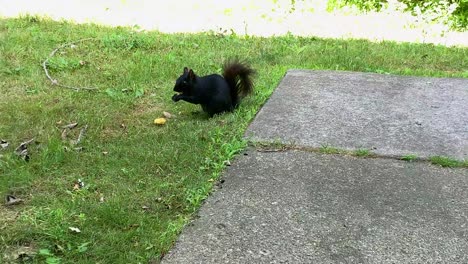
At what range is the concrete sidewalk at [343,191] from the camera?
2.53m

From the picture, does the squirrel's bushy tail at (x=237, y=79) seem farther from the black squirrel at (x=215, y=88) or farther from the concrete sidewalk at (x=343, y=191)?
the concrete sidewalk at (x=343, y=191)

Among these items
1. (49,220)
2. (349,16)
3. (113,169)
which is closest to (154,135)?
(113,169)

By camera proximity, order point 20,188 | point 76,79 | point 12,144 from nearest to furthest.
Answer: point 20,188
point 12,144
point 76,79

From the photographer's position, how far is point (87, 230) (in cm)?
270

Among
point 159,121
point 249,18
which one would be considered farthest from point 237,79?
point 249,18

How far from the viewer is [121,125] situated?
3.99m

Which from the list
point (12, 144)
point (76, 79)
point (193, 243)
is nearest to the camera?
point (193, 243)

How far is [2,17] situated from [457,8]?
601cm

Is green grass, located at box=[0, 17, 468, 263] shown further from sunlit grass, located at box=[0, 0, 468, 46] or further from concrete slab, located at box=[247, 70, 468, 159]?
sunlit grass, located at box=[0, 0, 468, 46]

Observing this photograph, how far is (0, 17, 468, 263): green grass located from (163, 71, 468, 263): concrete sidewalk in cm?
19

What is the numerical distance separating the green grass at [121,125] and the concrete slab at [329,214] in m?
0.18

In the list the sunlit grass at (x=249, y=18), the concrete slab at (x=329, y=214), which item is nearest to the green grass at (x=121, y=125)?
the concrete slab at (x=329, y=214)

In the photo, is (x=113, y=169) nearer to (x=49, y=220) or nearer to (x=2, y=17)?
(x=49, y=220)

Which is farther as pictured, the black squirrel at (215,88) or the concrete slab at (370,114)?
the black squirrel at (215,88)
